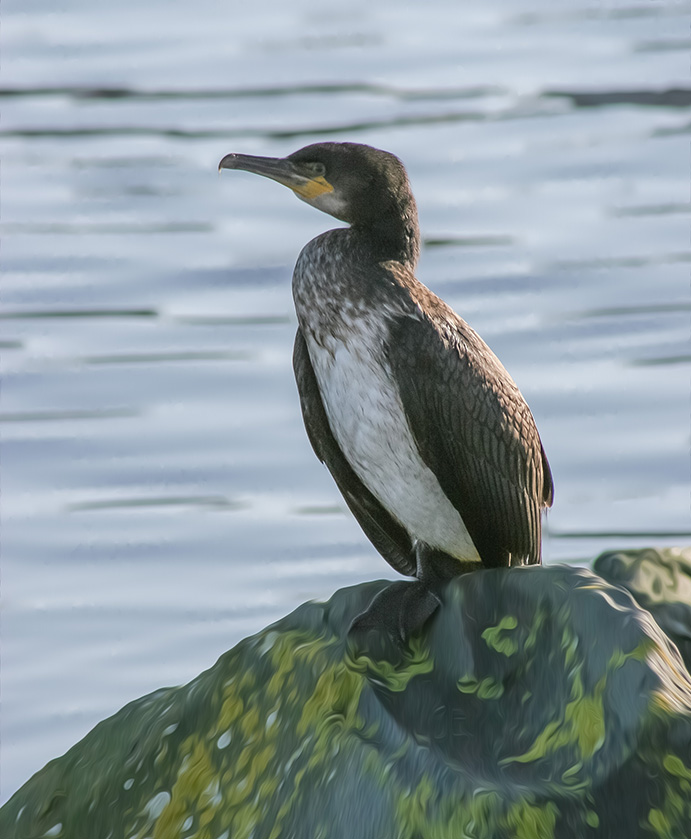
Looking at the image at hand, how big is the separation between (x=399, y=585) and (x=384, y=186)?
1.06 m

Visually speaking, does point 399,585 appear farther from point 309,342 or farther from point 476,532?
point 309,342

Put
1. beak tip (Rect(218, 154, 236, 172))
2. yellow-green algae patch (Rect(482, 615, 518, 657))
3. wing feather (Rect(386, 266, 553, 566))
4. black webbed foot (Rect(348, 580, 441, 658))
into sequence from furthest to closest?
1. beak tip (Rect(218, 154, 236, 172))
2. wing feather (Rect(386, 266, 553, 566))
3. black webbed foot (Rect(348, 580, 441, 658))
4. yellow-green algae patch (Rect(482, 615, 518, 657))

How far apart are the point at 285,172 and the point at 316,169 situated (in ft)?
0.34

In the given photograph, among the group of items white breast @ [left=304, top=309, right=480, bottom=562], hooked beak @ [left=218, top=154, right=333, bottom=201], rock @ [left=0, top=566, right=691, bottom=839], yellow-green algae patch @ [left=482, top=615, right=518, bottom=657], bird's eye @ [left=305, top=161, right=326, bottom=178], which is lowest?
rock @ [left=0, top=566, right=691, bottom=839]

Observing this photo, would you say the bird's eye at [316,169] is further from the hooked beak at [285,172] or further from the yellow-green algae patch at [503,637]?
the yellow-green algae patch at [503,637]

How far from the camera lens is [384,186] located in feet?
13.0

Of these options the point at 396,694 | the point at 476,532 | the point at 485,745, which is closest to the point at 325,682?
the point at 396,694

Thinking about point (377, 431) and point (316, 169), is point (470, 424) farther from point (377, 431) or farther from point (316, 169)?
point (316, 169)

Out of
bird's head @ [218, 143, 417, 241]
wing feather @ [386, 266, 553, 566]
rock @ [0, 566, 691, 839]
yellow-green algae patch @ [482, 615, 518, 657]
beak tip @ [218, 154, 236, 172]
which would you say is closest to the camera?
rock @ [0, 566, 691, 839]

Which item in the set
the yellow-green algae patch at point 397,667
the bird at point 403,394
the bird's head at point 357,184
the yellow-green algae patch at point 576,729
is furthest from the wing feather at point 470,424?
the yellow-green algae patch at point 576,729

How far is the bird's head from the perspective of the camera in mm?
3955

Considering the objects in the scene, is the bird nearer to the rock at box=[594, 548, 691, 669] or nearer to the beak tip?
the beak tip

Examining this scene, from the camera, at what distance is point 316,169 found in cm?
→ 403

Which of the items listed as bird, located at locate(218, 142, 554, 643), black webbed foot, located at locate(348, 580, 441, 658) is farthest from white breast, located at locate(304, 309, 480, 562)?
black webbed foot, located at locate(348, 580, 441, 658)
